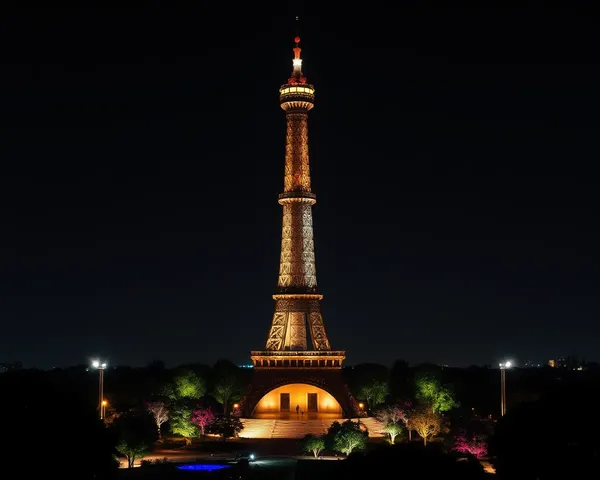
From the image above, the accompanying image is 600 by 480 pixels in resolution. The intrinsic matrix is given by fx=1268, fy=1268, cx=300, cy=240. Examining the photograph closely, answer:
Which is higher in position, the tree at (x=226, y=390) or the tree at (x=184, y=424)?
the tree at (x=226, y=390)

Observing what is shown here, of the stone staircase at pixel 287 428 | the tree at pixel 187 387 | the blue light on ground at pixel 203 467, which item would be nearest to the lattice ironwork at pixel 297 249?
the tree at pixel 187 387

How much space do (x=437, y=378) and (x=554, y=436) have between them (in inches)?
2105

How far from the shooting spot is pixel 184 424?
324 ft

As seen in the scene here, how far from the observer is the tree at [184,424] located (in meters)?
98.8

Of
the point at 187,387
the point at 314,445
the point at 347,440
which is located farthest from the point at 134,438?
the point at 187,387

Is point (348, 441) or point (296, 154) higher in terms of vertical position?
point (296, 154)

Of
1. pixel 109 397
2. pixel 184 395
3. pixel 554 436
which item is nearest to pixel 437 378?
pixel 184 395

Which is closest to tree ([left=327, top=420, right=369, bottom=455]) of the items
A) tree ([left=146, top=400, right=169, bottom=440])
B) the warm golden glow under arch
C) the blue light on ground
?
the blue light on ground

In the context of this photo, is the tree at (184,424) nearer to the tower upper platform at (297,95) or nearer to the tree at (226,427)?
the tree at (226,427)

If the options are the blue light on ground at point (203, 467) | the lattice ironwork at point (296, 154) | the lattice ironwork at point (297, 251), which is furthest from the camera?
the lattice ironwork at point (296, 154)

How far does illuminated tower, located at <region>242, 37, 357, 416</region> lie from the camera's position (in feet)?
380

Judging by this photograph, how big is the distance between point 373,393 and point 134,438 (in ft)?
156

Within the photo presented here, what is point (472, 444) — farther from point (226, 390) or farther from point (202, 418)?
point (226, 390)

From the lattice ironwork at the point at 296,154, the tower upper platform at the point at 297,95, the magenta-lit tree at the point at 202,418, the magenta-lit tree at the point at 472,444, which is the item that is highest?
the tower upper platform at the point at 297,95
